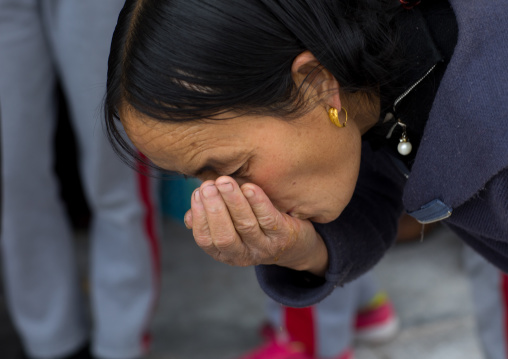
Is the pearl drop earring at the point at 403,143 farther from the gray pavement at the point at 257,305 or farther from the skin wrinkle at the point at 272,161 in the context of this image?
the gray pavement at the point at 257,305

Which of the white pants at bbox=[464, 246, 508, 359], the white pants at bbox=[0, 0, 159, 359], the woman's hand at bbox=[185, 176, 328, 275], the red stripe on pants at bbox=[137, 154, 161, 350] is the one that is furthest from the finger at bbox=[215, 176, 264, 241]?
the white pants at bbox=[464, 246, 508, 359]

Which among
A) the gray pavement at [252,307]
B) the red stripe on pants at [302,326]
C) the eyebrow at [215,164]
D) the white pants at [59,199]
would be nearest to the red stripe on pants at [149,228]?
the white pants at [59,199]

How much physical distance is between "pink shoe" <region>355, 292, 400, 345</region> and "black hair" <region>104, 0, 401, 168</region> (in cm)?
140

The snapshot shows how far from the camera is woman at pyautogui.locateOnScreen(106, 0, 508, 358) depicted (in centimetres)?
90

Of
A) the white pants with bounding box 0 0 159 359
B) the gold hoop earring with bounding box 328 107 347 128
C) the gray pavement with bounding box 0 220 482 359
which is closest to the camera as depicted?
the gold hoop earring with bounding box 328 107 347 128

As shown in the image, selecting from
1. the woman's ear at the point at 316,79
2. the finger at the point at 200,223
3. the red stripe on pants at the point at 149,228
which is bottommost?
the red stripe on pants at the point at 149,228

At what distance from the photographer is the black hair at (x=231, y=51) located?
34.7 inches

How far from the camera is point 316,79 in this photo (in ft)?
3.17

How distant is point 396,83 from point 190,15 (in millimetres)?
348

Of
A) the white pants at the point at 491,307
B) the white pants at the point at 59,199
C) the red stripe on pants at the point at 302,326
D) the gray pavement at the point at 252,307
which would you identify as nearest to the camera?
the white pants at the point at 59,199

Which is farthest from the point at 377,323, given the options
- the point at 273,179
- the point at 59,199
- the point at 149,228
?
the point at 273,179

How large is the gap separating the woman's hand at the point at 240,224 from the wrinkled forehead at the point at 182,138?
0.19 feet

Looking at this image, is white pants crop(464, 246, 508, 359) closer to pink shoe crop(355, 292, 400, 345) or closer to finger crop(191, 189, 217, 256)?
pink shoe crop(355, 292, 400, 345)

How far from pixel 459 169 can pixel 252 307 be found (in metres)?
1.53
